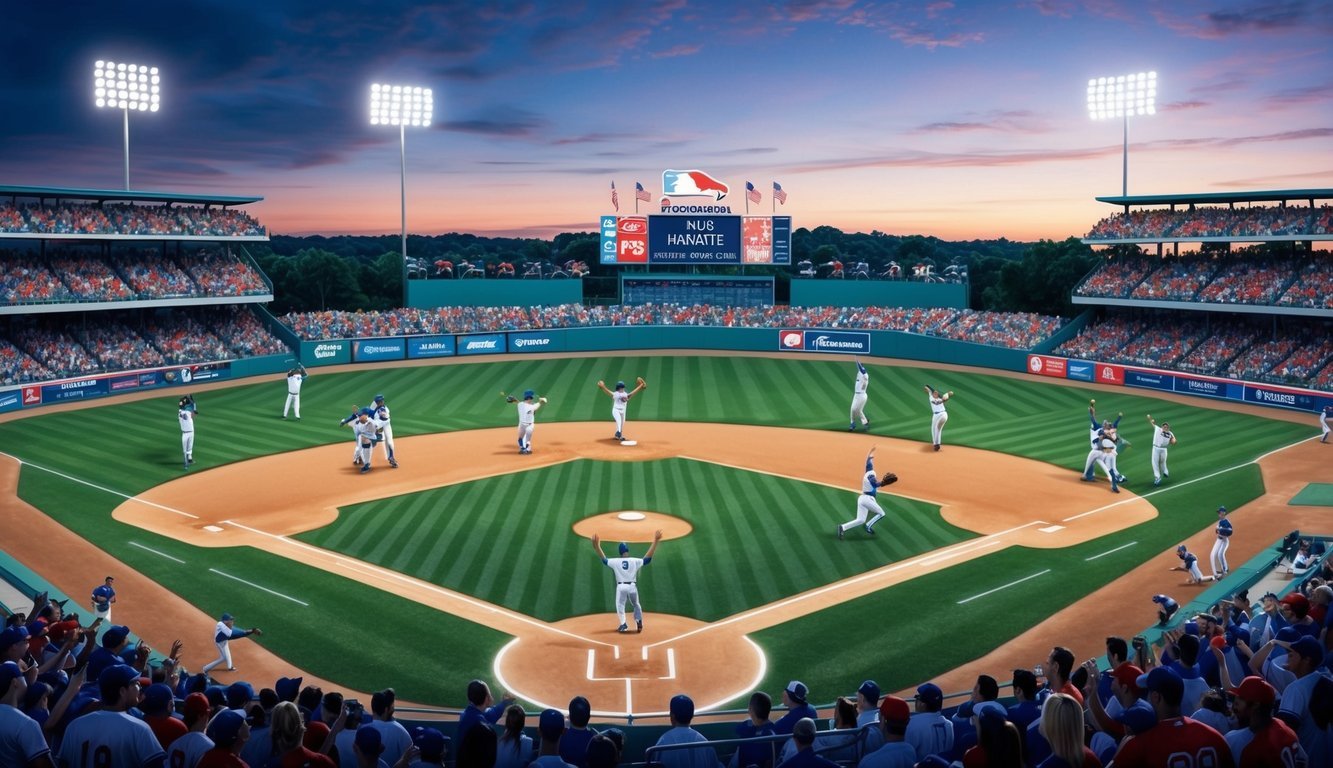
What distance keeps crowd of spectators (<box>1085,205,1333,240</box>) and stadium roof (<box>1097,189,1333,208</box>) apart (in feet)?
1.75

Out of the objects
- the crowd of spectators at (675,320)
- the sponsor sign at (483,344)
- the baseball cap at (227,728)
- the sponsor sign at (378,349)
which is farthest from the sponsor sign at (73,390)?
the baseball cap at (227,728)

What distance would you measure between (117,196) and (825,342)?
34.7 meters

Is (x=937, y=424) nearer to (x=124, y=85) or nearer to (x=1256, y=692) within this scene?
(x=1256, y=692)

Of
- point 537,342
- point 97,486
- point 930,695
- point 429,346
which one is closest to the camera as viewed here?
point 930,695

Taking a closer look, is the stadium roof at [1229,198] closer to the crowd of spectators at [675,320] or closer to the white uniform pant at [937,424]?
the crowd of spectators at [675,320]

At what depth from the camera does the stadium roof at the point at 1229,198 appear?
40.4 m

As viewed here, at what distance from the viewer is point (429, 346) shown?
53.2 m

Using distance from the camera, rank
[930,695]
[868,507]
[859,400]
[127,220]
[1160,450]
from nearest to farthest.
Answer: [930,695], [868,507], [1160,450], [859,400], [127,220]

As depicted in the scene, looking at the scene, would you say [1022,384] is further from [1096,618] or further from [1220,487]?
[1096,618]

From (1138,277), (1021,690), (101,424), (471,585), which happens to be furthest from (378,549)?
(1138,277)

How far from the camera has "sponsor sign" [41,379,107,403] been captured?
38.4m

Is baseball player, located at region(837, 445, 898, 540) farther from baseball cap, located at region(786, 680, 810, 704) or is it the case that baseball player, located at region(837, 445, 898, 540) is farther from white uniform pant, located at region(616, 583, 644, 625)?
baseball cap, located at region(786, 680, 810, 704)

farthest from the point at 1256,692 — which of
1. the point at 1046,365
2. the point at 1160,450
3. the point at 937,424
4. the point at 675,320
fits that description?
the point at 675,320

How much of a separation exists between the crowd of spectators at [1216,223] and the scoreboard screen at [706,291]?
728 inches
